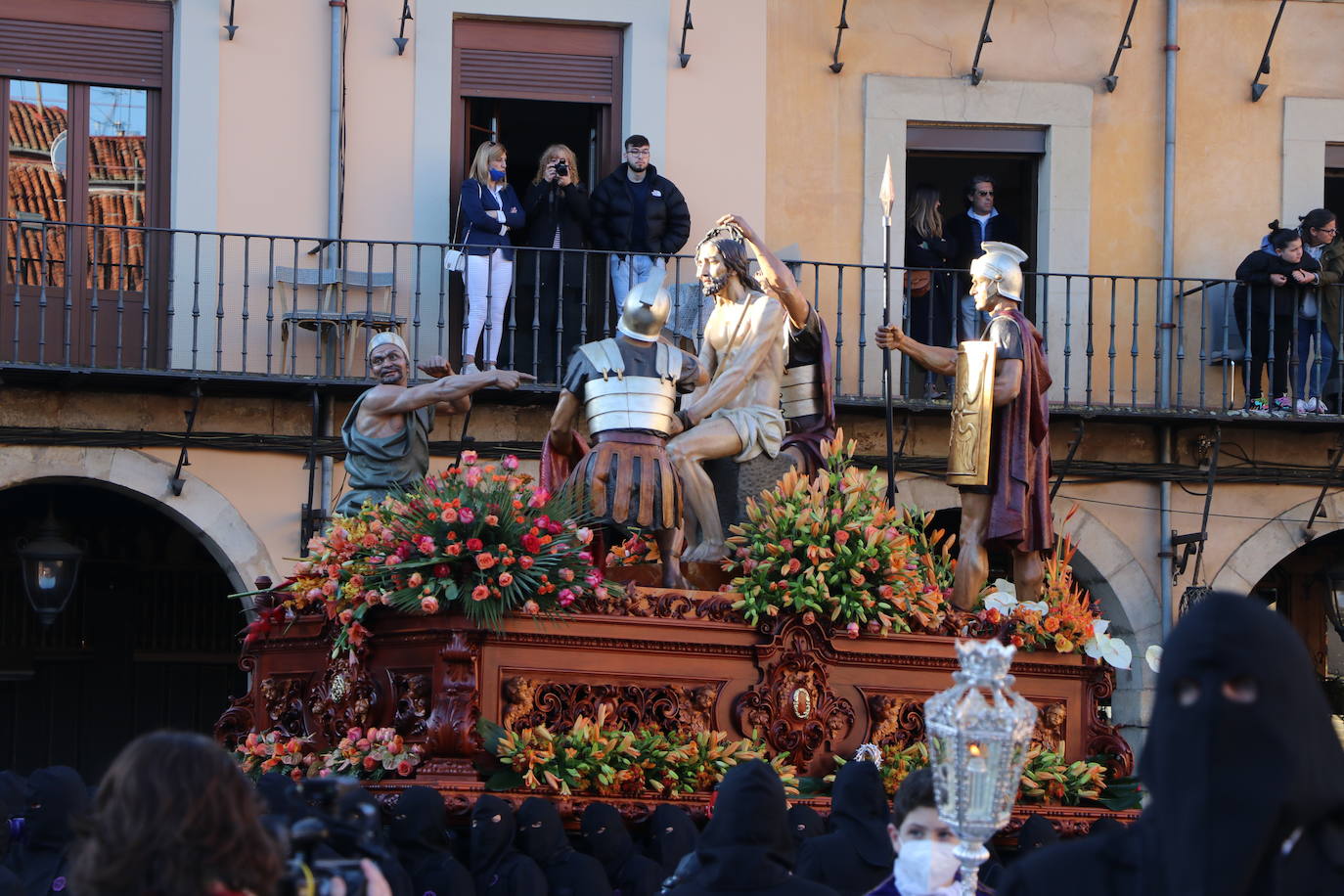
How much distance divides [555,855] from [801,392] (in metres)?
3.37

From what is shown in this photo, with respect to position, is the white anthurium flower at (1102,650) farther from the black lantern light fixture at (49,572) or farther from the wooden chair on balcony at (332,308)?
the black lantern light fixture at (49,572)

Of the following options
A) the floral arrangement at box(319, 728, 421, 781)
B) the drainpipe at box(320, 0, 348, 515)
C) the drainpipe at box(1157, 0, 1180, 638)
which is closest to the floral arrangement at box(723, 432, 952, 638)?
the floral arrangement at box(319, 728, 421, 781)

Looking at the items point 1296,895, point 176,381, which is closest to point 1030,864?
point 1296,895

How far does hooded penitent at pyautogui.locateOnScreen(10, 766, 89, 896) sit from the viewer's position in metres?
8.19

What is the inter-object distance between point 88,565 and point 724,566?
847cm

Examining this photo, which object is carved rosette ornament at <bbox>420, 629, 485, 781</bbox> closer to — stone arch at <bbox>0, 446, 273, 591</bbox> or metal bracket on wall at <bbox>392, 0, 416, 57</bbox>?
stone arch at <bbox>0, 446, 273, 591</bbox>

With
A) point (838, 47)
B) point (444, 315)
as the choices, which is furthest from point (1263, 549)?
point (444, 315)

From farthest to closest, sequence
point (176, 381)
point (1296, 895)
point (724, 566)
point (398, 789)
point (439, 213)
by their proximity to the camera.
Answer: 1. point (439, 213)
2. point (176, 381)
3. point (724, 566)
4. point (398, 789)
5. point (1296, 895)

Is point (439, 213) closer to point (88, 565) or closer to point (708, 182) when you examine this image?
point (708, 182)

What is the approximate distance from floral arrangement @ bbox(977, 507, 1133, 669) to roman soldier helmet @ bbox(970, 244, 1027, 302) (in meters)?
1.26

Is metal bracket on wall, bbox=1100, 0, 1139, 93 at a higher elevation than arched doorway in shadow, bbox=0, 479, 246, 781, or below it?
higher

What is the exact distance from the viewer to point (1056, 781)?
10117mm

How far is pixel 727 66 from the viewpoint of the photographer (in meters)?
16.9

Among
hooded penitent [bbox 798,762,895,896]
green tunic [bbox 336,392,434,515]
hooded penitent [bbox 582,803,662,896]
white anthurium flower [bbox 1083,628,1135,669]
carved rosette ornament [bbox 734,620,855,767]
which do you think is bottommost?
hooded penitent [bbox 582,803,662,896]
